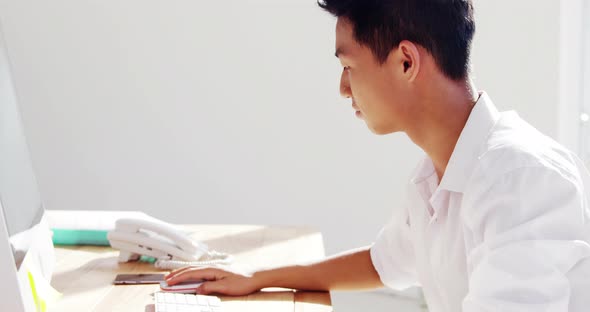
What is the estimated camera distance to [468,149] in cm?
122

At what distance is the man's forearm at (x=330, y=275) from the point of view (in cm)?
145

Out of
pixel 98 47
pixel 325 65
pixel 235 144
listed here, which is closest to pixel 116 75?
pixel 98 47

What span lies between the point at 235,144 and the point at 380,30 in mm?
2429

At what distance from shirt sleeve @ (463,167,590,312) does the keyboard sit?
42 cm

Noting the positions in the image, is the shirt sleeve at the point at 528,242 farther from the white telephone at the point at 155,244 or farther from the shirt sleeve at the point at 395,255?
the white telephone at the point at 155,244

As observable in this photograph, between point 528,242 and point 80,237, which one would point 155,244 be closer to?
point 80,237

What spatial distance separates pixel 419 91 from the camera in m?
1.29

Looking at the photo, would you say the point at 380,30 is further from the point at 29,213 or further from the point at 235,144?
the point at 235,144

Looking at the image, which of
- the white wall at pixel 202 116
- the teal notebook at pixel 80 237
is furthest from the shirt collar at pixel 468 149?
the white wall at pixel 202 116

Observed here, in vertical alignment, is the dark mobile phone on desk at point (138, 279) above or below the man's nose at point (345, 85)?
below

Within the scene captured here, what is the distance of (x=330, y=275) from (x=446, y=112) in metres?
0.40

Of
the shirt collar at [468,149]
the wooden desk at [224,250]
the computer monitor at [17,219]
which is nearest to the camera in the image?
the computer monitor at [17,219]

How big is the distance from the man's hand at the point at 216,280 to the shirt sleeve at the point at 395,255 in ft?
0.85

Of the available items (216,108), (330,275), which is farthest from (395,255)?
(216,108)
